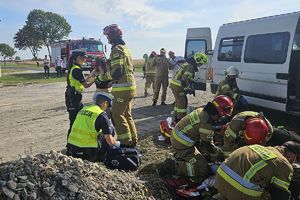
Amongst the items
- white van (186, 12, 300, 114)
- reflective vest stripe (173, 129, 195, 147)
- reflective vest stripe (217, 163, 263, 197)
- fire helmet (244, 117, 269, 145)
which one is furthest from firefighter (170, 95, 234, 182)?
white van (186, 12, 300, 114)

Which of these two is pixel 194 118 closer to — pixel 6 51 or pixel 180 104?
pixel 180 104

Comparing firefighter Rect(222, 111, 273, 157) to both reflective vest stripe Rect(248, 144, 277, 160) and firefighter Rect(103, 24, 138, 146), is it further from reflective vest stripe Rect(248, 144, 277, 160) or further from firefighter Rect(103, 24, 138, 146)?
firefighter Rect(103, 24, 138, 146)

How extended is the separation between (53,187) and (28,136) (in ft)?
14.6

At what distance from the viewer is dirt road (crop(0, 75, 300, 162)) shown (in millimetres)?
7410

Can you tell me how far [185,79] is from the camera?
27.5 ft

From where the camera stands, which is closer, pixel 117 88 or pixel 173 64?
pixel 117 88

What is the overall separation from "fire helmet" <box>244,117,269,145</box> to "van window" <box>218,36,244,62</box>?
5.19 metres

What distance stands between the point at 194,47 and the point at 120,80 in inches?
289

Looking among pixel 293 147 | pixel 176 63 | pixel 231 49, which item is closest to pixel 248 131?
pixel 293 147

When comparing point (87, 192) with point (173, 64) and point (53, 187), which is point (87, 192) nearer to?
point (53, 187)

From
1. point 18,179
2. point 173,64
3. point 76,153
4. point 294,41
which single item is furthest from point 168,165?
point 173,64

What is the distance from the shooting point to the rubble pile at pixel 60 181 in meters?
3.98

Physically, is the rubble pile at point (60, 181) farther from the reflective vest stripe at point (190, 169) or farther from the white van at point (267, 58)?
the white van at point (267, 58)

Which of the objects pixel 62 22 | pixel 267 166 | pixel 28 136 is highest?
pixel 62 22
